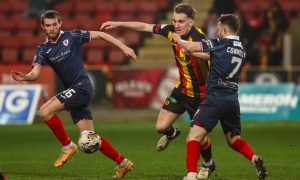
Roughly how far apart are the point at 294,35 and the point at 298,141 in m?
9.17

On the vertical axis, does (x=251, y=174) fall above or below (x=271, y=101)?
above

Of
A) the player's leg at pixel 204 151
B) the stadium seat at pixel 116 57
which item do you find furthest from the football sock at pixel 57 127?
the stadium seat at pixel 116 57

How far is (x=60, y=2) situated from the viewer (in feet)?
78.1

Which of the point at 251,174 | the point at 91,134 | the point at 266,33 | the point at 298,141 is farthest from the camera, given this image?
the point at 266,33

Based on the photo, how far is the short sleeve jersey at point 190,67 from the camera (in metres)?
9.27

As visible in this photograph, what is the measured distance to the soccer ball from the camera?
8.67 m

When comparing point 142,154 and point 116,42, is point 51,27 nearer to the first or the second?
point 116,42

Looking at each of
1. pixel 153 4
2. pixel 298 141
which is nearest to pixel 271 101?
pixel 298 141

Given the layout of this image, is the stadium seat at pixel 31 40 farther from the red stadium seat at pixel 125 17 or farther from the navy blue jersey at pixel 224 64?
the navy blue jersey at pixel 224 64

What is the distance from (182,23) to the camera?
9.11 m

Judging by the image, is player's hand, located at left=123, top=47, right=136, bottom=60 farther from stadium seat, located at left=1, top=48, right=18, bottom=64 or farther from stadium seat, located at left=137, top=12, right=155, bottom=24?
stadium seat, located at left=1, top=48, right=18, bottom=64

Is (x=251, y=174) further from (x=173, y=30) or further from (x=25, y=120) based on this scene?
(x=25, y=120)

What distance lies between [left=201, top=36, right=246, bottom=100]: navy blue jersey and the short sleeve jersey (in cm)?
89

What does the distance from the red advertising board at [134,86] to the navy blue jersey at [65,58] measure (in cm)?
948
